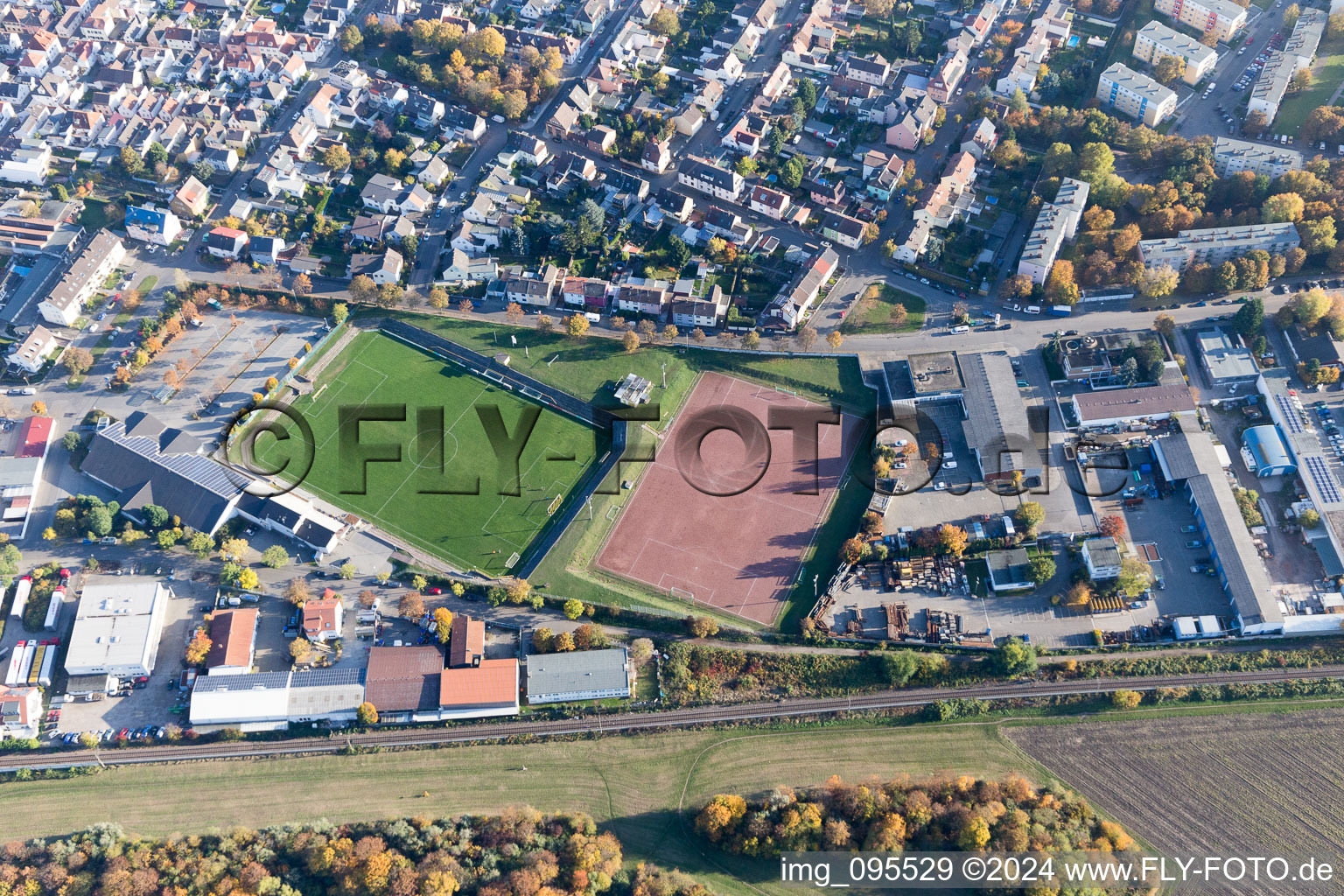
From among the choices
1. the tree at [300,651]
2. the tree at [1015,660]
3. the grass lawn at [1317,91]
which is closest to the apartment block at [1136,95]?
the grass lawn at [1317,91]

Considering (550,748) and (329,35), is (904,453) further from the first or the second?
(329,35)

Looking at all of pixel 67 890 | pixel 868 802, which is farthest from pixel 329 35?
pixel 868 802

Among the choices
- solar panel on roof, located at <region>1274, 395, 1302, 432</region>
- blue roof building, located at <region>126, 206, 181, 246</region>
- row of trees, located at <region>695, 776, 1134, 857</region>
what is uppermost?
blue roof building, located at <region>126, 206, 181, 246</region>

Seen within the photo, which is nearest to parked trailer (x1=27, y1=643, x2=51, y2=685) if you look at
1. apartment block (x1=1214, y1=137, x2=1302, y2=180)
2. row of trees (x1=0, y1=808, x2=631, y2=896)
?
row of trees (x1=0, y1=808, x2=631, y2=896)

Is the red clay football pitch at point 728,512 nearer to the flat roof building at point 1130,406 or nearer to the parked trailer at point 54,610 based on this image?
the flat roof building at point 1130,406

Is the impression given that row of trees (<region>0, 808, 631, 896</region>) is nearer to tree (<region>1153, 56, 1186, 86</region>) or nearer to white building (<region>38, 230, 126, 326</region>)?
white building (<region>38, 230, 126, 326</region>)

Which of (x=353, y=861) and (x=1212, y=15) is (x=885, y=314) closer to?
(x=1212, y=15)
